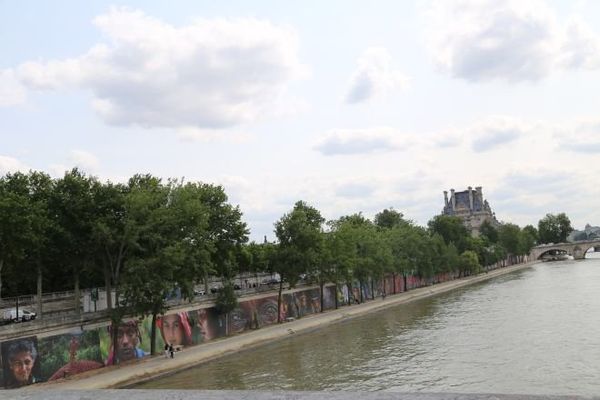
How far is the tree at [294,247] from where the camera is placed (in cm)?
6900

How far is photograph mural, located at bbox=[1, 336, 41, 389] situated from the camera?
36.8 m

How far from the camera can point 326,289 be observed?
8506 centimetres

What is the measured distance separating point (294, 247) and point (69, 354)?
32.2 m

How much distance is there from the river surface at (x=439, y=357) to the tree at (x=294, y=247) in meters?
8.94

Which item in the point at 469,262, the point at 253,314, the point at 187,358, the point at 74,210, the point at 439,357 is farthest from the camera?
the point at 469,262

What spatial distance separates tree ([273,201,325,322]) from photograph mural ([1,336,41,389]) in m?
33.9

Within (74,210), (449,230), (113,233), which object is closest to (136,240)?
(113,233)

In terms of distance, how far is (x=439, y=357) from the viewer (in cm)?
3838

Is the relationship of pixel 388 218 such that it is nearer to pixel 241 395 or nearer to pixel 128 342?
pixel 128 342

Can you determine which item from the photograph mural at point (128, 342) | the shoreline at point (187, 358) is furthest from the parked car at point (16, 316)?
the shoreline at point (187, 358)

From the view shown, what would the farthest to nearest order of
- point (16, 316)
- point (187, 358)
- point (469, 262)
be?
point (469, 262) < point (16, 316) < point (187, 358)

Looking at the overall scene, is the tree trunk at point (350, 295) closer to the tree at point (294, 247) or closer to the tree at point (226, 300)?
the tree at point (294, 247)

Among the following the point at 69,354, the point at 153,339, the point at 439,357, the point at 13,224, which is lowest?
the point at 439,357

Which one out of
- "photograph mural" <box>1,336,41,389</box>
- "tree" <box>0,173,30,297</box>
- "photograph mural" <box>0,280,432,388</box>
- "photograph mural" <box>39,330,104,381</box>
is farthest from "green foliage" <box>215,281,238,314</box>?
"photograph mural" <box>1,336,41,389</box>
